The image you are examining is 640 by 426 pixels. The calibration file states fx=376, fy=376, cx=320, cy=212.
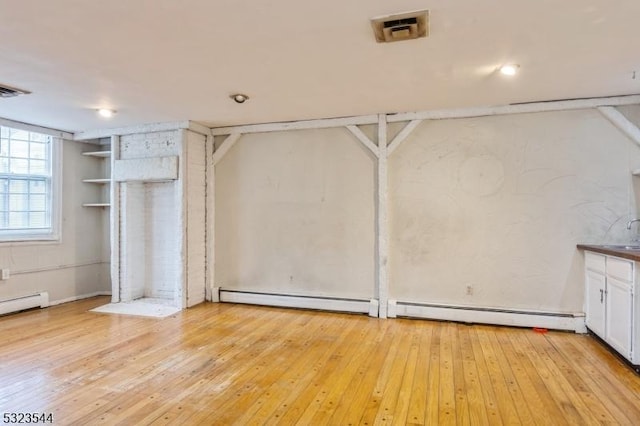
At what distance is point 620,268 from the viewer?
124 inches

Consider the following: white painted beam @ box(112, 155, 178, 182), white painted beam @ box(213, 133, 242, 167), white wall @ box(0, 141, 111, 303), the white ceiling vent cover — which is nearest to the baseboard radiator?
white wall @ box(0, 141, 111, 303)

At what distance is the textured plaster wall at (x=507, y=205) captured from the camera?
3.97 metres

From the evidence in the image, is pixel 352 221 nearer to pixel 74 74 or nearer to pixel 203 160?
pixel 203 160

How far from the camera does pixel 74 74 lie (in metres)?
3.21

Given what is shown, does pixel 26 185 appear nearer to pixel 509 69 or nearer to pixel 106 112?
pixel 106 112

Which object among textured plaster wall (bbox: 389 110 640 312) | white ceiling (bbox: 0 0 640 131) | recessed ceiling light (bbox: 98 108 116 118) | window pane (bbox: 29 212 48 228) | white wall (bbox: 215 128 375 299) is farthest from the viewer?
window pane (bbox: 29 212 48 228)

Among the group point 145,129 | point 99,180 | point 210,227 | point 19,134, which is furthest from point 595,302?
point 19,134

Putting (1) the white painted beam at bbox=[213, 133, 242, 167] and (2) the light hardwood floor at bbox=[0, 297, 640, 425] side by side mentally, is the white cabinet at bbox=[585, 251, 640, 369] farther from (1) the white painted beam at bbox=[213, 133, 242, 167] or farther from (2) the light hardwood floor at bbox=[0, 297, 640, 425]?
(1) the white painted beam at bbox=[213, 133, 242, 167]

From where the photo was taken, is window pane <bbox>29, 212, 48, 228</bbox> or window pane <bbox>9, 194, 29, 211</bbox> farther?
window pane <bbox>29, 212, 48, 228</bbox>

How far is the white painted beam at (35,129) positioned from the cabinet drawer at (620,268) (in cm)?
671

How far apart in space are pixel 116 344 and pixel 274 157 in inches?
112

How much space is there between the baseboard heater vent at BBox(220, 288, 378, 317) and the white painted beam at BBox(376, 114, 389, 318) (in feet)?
0.45

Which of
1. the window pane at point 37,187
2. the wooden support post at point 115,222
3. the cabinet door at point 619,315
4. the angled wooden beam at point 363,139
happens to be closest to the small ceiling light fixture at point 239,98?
the angled wooden beam at point 363,139

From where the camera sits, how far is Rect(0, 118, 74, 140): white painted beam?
4664 millimetres
